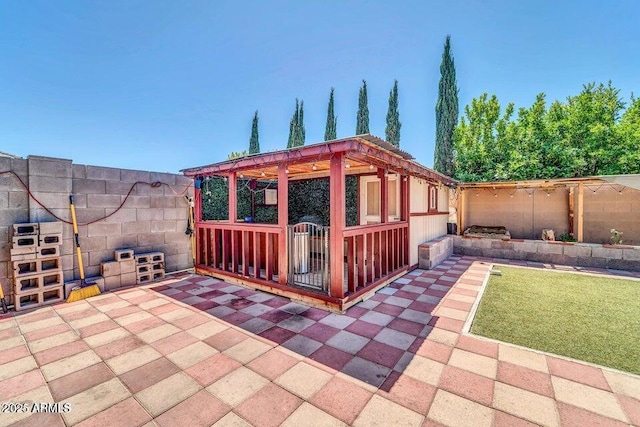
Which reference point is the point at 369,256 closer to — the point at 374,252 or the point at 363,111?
the point at 374,252

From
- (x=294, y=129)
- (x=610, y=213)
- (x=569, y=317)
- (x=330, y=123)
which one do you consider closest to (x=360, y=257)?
(x=569, y=317)

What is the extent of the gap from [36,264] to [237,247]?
323cm

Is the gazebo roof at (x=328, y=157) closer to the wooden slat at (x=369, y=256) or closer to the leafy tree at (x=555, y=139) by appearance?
the wooden slat at (x=369, y=256)

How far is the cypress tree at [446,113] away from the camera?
43.0ft

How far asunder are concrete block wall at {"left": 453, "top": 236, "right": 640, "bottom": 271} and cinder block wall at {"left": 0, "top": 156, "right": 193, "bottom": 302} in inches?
351

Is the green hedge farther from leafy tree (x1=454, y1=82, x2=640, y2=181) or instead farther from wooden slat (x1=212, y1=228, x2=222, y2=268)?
leafy tree (x1=454, y1=82, x2=640, y2=181)

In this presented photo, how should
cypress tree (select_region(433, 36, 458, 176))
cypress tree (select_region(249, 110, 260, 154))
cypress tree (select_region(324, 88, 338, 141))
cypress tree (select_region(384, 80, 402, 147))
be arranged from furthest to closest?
1. cypress tree (select_region(249, 110, 260, 154))
2. cypress tree (select_region(324, 88, 338, 141))
3. cypress tree (select_region(384, 80, 402, 147))
4. cypress tree (select_region(433, 36, 458, 176))

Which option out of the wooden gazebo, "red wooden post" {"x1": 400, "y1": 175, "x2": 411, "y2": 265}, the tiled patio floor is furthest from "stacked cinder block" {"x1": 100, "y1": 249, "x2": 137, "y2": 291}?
"red wooden post" {"x1": 400, "y1": 175, "x2": 411, "y2": 265}

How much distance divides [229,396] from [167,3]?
9596 mm

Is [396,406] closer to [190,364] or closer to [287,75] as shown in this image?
[190,364]

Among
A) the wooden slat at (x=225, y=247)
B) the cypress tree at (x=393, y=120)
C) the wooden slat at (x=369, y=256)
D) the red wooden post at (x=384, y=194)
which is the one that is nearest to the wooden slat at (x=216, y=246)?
the wooden slat at (x=225, y=247)

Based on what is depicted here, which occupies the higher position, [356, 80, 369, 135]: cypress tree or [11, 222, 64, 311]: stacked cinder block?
[356, 80, 369, 135]: cypress tree

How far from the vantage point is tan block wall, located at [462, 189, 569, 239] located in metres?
8.80

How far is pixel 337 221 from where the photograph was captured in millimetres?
3926
